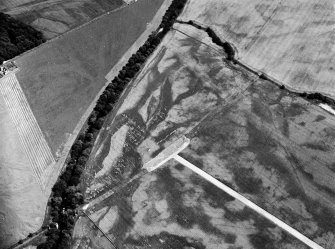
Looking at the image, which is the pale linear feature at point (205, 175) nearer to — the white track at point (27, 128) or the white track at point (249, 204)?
the white track at point (249, 204)

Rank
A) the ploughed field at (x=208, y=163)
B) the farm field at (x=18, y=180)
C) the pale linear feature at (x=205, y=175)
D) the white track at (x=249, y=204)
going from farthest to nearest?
the farm field at (x=18, y=180), the ploughed field at (x=208, y=163), the pale linear feature at (x=205, y=175), the white track at (x=249, y=204)

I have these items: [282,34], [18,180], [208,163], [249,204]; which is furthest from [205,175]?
[282,34]

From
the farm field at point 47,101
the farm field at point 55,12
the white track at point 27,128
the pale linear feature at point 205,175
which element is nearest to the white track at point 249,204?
the pale linear feature at point 205,175

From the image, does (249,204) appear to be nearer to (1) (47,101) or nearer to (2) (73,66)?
(1) (47,101)

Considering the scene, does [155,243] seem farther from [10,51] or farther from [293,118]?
[10,51]

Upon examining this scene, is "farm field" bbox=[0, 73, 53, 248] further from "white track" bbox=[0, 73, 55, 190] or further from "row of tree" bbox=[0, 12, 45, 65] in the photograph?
"row of tree" bbox=[0, 12, 45, 65]

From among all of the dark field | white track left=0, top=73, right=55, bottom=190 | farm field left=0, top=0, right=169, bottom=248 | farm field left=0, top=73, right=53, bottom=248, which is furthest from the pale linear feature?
farm field left=0, top=73, right=53, bottom=248

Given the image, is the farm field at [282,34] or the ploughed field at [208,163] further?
the farm field at [282,34]
